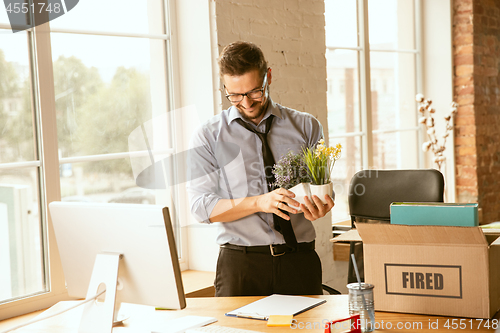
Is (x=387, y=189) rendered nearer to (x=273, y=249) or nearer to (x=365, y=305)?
(x=273, y=249)

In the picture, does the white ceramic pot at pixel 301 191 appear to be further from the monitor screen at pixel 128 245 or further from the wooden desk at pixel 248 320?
the monitor screen at pixel 128 245

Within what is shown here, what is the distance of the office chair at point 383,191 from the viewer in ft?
8.02

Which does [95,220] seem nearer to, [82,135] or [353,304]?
[353,304]

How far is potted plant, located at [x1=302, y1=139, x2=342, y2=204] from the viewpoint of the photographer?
1.72m

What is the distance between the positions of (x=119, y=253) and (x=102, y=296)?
160 mm

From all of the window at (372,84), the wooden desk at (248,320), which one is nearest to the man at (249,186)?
the wooden desk at (248,320)

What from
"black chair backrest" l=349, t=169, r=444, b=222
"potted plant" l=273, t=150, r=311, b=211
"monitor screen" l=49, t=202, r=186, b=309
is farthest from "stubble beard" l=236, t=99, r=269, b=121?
"monitor screen" l=49, t=202, r=186, b=309

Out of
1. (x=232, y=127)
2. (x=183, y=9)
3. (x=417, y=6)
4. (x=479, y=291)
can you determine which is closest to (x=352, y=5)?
(x=417, y=6)

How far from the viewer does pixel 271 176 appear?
81.4 inches

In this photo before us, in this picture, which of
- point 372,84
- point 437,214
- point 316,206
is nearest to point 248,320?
point 316,206

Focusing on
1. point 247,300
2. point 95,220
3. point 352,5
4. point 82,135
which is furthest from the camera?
point 352,5

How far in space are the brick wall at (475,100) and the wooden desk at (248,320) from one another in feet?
10.5

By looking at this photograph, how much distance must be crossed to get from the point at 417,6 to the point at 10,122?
3.70 metres

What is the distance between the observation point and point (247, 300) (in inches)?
70.4
